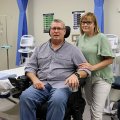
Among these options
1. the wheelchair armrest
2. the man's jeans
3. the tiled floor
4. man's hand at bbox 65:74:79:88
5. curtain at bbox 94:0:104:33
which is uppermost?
curtain at bbox 94:0:104:33

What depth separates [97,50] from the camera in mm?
2236

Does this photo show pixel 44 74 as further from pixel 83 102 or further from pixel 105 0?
pixel 105 0

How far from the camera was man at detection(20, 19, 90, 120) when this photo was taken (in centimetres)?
203

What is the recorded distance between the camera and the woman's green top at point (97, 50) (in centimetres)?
223

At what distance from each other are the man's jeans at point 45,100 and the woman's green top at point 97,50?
389mm

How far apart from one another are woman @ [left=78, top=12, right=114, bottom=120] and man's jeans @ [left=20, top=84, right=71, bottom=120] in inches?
13.2

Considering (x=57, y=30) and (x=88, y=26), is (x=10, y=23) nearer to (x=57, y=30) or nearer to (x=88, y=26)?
(x=57, y=30)

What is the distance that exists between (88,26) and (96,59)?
0.33 metres

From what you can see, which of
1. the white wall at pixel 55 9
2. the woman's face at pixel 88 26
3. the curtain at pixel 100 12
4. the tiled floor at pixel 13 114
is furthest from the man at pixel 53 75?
the white wall at pixel 55 9

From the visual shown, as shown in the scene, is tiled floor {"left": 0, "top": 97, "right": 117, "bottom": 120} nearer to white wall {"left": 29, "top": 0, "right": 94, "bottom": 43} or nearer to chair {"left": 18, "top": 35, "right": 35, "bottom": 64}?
chair {"left": 18, "top": 35, "right": 35, "bottom": 64}

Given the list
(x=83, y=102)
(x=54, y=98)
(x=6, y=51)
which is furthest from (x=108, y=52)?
(x=6, y=51)

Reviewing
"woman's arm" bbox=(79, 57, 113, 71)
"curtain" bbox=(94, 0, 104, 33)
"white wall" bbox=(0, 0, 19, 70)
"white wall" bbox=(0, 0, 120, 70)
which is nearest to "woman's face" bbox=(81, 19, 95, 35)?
"woman's arm" bbox=(79, 57, 113, 71)

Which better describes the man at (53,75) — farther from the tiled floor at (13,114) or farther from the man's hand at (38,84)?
the tiled floor at (13,114)

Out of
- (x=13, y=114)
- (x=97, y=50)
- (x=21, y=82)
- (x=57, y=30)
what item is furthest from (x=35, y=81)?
(x=13, y=114)
